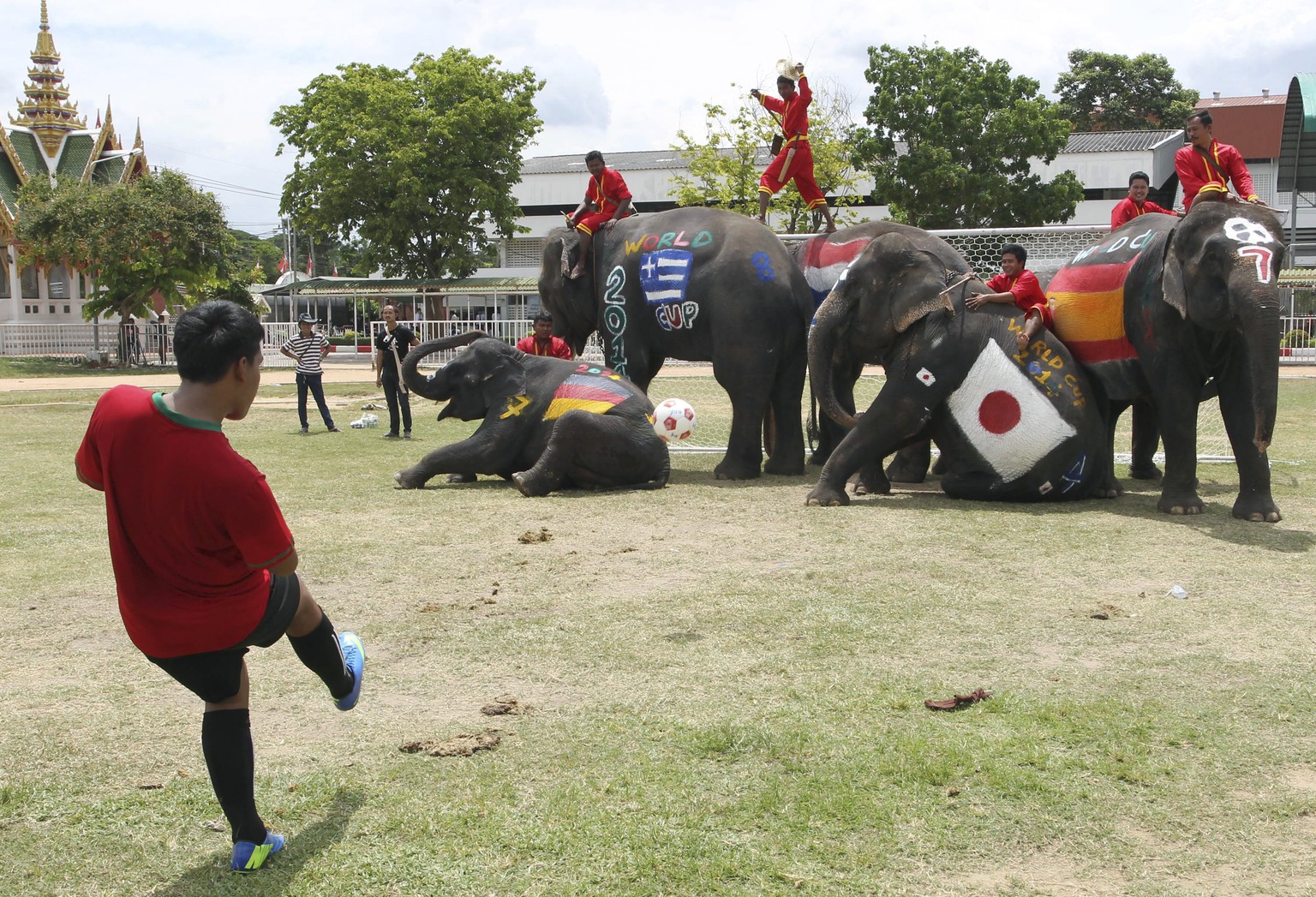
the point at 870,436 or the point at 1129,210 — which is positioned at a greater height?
the point at 1129,210

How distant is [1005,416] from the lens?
9281mm

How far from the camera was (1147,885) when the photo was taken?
10.9 ft

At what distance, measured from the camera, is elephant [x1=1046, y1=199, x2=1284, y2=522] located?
26.3ft

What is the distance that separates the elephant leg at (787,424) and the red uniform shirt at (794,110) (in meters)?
2.42

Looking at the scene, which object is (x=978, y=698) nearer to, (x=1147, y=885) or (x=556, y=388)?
(x=1147, y=885)

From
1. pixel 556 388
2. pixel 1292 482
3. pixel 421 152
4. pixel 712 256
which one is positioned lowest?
pixel 1292 482

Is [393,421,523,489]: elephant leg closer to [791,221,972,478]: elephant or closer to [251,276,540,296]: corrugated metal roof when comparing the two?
[791,221,972,478]: elephant

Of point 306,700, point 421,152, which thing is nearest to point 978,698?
point 306,700

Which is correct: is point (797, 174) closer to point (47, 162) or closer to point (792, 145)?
point (792, 145)

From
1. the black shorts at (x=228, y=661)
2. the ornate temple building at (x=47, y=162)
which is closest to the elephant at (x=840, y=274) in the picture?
the black shorts at (x=228, y=661)

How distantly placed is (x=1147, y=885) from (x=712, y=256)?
8.57m

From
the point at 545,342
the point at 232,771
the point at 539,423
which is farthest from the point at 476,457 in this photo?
the point at 232,771

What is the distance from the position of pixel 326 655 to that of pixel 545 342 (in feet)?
26.3

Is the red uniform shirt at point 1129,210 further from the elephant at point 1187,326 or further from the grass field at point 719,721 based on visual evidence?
the grass field at point 719,721
